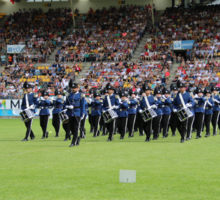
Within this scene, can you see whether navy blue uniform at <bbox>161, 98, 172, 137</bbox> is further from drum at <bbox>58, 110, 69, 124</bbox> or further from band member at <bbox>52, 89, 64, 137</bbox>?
band member at <bbox>52, 89, 64, 137</bbox>

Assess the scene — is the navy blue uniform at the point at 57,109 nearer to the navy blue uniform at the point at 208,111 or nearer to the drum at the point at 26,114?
the drum at the point at 26,114

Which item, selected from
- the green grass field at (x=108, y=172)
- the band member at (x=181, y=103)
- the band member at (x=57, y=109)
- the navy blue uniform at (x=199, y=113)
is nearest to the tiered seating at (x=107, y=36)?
the band member at (x=57, y=109)

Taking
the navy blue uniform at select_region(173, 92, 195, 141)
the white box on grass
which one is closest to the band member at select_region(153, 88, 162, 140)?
the navy blue uniform at select_region(173, 92, 195, 141)

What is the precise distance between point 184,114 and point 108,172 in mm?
5199

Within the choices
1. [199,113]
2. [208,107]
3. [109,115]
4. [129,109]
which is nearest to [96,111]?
[129,109]

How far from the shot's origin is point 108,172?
6.84 m

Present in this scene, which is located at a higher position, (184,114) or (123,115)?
(184,114)

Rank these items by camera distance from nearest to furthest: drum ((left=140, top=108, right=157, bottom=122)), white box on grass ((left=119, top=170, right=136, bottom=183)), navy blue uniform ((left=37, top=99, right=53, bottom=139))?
white box on grass ((left=119, top=170, right=136, bottom=183))
drum ((left=140, top=108, right=157, bottom=122))
navy blue uniform ((left=37, top=99, right=53, bottom=139))

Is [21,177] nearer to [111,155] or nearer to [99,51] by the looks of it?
→ [111,155]

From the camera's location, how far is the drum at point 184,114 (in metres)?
11.4

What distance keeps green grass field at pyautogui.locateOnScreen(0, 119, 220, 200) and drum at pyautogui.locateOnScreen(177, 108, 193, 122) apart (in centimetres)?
115

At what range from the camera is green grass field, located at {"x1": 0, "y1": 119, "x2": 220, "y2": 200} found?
544 cm

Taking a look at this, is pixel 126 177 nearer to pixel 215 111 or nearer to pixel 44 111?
pixel 44 111

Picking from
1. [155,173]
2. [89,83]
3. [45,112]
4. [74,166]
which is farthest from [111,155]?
[89,83]
